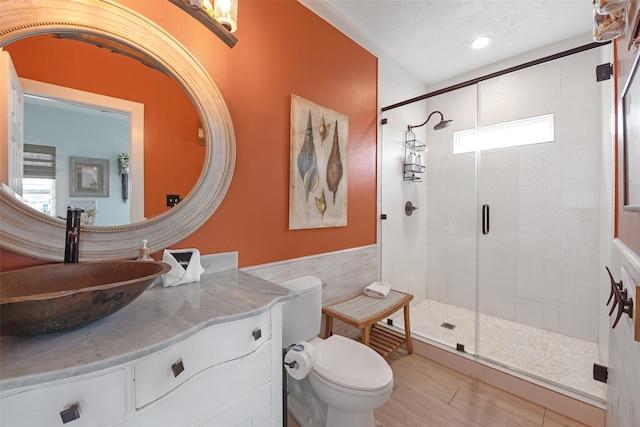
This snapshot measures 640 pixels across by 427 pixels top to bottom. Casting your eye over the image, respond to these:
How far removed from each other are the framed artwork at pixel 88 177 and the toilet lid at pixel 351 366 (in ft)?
4.21

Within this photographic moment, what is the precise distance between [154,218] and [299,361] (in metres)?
0.94

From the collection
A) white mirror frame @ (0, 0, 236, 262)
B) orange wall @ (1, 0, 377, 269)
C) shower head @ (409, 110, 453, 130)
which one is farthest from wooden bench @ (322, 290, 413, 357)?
shower head @ (409, 110, 453, 130)

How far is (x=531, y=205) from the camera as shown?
247 centimetres

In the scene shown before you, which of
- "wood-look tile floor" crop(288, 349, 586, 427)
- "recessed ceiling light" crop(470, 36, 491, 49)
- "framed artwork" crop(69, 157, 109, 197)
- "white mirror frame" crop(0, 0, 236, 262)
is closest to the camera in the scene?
"white mirror frame" crop(0, 0, 236, 262)

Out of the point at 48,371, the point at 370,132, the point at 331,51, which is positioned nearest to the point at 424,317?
the point at 370,132

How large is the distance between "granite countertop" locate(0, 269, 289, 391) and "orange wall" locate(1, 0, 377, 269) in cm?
45

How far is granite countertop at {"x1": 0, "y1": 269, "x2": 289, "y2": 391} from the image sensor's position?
1.75 feet

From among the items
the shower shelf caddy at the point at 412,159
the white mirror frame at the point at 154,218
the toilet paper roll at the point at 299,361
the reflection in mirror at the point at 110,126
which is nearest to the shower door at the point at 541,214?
the shower shelf caddy at the point at 412,159

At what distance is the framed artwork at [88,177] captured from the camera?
1001 millimetres

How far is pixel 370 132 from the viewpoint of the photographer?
245cm

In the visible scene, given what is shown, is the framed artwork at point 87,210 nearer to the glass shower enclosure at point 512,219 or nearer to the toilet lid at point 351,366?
the toilet lid at point 351,366

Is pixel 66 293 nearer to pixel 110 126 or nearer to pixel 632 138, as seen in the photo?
pixel 110 126

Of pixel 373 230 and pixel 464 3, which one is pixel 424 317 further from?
pixel 464 3

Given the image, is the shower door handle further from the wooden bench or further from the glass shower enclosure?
the wooden bench
